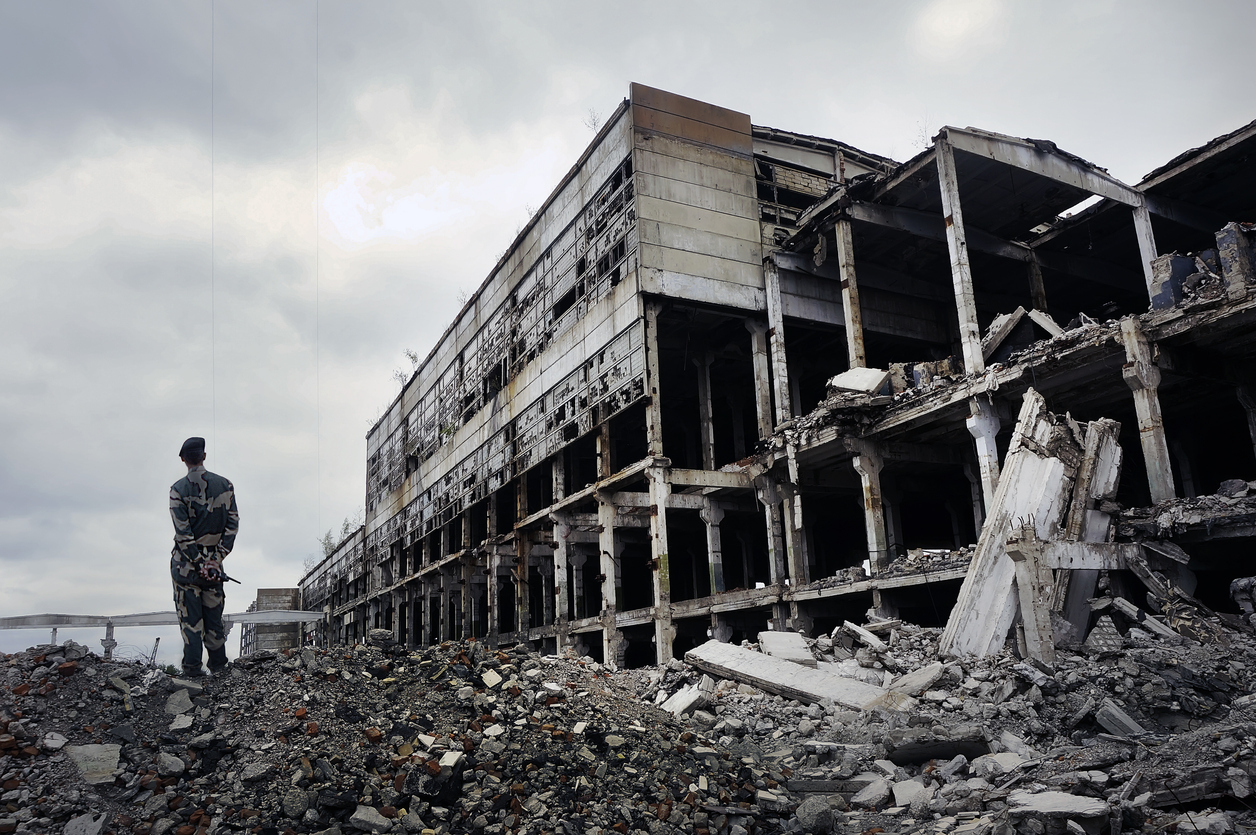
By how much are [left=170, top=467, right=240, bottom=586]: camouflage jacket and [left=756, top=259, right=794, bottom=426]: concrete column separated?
1511cm

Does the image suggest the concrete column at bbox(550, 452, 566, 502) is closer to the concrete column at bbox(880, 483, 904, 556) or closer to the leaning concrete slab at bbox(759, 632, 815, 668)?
the concrete column at bbox(880, 483, 904, 556)

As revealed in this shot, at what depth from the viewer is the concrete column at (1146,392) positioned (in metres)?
14.8

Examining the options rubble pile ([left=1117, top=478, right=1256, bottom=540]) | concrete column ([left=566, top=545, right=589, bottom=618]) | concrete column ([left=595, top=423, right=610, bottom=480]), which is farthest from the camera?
concrete column ([left=566, top=545, right=589, bottom=618])

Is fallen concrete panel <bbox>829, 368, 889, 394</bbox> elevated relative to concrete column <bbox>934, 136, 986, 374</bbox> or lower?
lower

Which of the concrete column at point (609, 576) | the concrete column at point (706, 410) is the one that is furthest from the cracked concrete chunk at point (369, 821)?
the concrete column at point (706, 410)

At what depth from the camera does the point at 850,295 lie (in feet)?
70.5

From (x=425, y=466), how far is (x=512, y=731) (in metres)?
33.8

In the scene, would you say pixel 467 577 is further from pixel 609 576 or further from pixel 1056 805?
pixel 1056 805

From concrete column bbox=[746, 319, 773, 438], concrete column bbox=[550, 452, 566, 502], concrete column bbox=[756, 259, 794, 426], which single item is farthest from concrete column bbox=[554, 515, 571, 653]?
concrete column bbox=[756, 259, 794, 426]

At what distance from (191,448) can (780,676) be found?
8095 millimetres

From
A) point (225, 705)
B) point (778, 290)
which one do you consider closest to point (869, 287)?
point (778, 290)

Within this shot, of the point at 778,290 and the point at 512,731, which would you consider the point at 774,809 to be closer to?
the point at 512,731

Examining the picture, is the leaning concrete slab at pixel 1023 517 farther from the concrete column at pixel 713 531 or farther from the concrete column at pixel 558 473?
the concrete column at pixel 558 473

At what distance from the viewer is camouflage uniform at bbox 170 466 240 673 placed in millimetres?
8922
